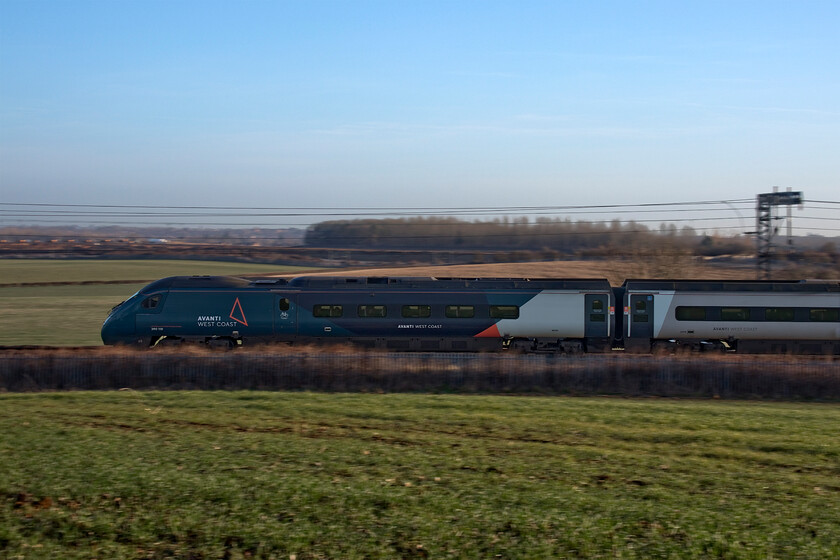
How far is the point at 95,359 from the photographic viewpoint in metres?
24.0

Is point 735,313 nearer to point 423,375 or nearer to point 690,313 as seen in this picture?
point 690,313

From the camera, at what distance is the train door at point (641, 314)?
98.9ft

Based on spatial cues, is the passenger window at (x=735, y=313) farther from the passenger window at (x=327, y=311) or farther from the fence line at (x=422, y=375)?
the passenger window at (x=327, y=311)

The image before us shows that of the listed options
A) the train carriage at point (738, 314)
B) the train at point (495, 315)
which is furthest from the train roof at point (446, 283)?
the train carriage at point (738, 314)

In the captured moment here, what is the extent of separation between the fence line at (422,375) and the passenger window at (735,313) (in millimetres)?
5869

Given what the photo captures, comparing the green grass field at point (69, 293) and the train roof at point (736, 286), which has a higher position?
the train roof at point (736, 286)

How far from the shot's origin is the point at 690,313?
30141mm

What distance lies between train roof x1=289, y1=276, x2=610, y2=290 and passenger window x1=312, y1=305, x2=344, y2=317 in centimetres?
84

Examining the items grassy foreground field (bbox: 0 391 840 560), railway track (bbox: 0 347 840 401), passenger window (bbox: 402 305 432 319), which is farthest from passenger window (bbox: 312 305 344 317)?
grassy foreground field (bbox: 0 391 840 560)

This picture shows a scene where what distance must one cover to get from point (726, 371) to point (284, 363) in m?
14.8

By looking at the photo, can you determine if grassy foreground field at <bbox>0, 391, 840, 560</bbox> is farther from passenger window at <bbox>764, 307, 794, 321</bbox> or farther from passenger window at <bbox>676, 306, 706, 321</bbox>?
passenger window at <bbox>764, 307, 794, 321</bbox>

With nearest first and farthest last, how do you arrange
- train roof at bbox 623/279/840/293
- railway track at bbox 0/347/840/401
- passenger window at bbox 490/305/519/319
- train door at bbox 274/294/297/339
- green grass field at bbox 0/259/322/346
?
railway track at bbox 0/347/840/401
passenger window at bbox 490/305/519/319
train roof at bbox 623/279/840/293
train door at bbox 274/294/297/339
green grass field at bbox 0/259/322/346

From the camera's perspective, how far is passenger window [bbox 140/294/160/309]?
30.3 m

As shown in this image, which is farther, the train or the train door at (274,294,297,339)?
the train door at (274,294,297,339)
